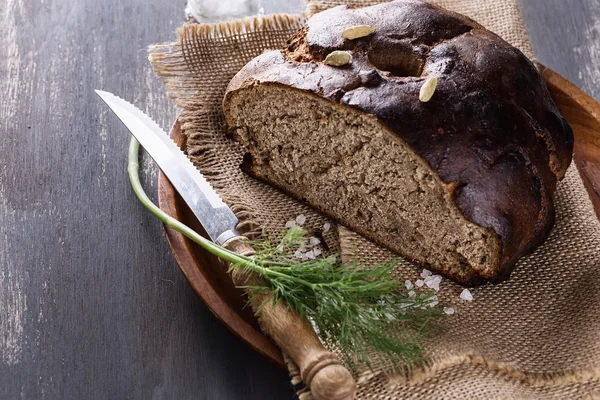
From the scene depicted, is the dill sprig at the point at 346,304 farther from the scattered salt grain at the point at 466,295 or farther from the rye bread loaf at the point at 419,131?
the rye bread loaf at the point at 419,131

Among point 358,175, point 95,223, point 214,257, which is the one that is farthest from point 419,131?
point 95,223


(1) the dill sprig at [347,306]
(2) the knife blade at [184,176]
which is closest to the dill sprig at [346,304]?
(1) the dill sprig at [347,306]

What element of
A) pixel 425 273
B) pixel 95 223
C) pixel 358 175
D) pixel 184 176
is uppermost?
pixel 358 175

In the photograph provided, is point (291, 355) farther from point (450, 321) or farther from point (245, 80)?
point (245, 80)

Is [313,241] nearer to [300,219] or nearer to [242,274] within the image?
[300,219]

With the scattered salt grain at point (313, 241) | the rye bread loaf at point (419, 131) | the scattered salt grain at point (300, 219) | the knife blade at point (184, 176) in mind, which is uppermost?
the rye bread loaf at point (419, 131)

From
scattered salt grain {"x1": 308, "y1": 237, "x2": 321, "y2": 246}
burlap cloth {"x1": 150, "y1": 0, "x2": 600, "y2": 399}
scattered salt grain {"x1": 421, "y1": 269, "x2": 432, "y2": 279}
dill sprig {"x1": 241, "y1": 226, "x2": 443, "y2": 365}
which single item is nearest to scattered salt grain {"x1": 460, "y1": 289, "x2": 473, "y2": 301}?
burlap cloth {"x1": 150, "y1": 0, "x2": 600, "y2": 399}

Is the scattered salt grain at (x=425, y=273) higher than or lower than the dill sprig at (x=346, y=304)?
lower

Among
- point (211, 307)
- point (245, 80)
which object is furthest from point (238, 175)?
point (211, 307)
